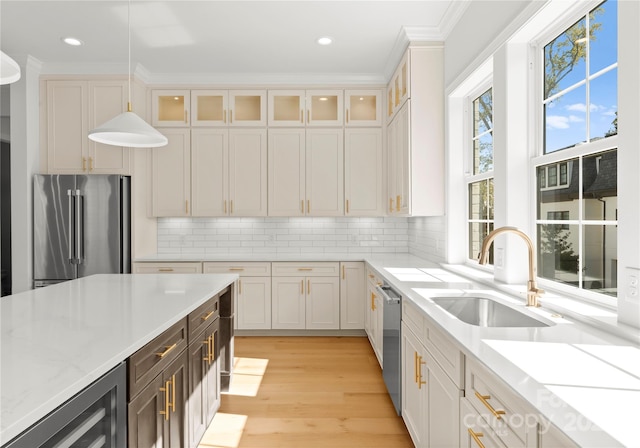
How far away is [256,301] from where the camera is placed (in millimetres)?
4234

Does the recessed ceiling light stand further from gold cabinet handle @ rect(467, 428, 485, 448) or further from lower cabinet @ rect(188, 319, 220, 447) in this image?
gold cabinet handle @ rect(467, 428, 485, 448)

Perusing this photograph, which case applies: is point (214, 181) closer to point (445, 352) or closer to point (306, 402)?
point (306, 402)

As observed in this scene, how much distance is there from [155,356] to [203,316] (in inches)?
26.0

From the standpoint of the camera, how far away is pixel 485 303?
2059 millimetres

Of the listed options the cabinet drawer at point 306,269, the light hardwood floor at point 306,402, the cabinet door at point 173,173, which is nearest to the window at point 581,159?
the light hardwood floor at point 306,402

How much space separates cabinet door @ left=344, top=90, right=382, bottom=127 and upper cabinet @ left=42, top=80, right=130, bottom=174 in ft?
7.98

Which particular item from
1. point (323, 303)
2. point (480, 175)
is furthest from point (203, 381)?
point (480, 175)

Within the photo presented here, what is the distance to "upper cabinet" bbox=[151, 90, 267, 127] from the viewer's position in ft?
14.6

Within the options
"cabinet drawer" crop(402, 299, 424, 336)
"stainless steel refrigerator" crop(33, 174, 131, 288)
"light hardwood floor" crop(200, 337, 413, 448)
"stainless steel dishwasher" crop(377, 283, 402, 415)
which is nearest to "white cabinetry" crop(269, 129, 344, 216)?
"light hardwood floor" crop(200, 337, 413, 448)

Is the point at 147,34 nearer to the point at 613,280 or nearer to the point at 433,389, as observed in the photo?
the point at 433,389

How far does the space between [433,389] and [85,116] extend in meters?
4.33

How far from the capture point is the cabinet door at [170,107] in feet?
14.6

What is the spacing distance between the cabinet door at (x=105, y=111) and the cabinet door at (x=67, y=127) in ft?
0.27

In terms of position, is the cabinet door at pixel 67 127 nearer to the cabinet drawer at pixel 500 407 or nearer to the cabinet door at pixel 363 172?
the cabinet door at pixel 363 172
